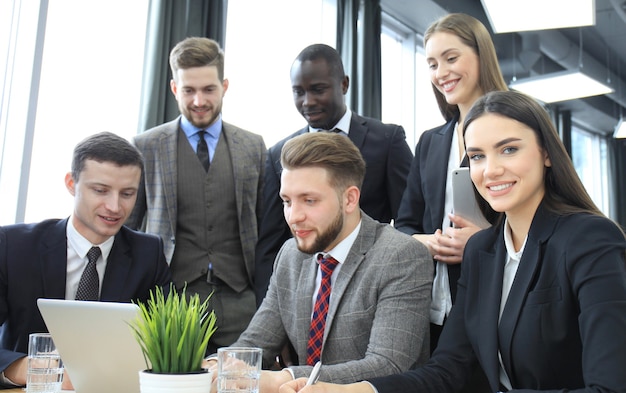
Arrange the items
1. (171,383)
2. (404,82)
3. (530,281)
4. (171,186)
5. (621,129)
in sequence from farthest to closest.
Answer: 1. (621,129)
2. (404,82)
3. (171,186)
4. (530,281)
5. (171,383)

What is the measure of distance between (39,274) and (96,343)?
0.81 meters

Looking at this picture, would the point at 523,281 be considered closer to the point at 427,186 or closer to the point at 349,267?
the point at 349,267

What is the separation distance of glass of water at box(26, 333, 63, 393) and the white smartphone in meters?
1.35

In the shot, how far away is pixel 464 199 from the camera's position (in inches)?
86.7

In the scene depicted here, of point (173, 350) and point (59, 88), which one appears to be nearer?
point (173, 350)

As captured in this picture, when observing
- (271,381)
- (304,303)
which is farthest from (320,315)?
(271,381)

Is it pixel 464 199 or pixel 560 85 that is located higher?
pixel 560 85

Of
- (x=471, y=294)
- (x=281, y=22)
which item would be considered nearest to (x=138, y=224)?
(x=471, y=294)

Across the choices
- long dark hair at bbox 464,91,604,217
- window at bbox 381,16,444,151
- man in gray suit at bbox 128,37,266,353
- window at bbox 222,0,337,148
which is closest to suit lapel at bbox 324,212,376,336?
long dark hair at bbox 464,91,604,217

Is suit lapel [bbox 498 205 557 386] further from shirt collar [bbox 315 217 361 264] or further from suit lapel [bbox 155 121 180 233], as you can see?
suit lapel [bbox 155 121 180 233]

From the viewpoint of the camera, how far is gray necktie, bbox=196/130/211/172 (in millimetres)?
2890

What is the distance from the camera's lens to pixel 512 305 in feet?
5.39

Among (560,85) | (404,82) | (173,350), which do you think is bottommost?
(173,350)

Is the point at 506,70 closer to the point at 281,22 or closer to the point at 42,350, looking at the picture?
the point at 281,22
